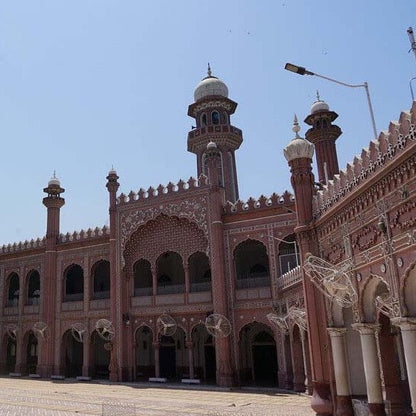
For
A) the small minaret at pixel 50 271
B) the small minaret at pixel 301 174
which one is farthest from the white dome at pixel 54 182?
the small minaret at pixel 301 174

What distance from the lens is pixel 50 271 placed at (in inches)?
1059

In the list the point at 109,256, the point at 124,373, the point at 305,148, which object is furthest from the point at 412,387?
the point at 109,256

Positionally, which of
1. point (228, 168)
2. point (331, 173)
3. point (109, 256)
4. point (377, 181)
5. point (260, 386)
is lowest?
point (260, 386)

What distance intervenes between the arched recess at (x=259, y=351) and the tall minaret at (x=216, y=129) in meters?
8.04

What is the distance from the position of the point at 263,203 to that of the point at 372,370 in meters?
12.4

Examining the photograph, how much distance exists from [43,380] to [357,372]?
61.1ft

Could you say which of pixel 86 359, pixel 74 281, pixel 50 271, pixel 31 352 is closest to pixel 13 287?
pixel 31 352

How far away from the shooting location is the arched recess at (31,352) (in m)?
28.1

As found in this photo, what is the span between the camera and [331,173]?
22578 millimetres

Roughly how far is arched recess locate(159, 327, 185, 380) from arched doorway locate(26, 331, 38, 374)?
28.3 feet

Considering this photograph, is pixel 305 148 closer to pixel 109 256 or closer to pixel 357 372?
pixel 357 372

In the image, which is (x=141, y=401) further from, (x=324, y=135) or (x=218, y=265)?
(x=324, y=135)

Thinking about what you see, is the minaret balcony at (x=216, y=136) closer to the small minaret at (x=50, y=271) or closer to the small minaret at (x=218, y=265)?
the small minaret at (x=218, y=265)

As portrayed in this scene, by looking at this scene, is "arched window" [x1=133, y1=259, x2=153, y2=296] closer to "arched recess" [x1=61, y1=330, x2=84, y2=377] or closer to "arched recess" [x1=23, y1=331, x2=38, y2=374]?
"arched recess" [x1=61, y1=330, x2=84, y2=377]
